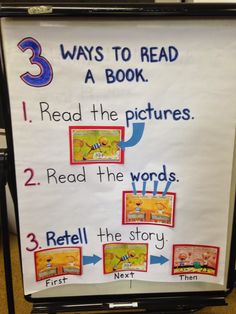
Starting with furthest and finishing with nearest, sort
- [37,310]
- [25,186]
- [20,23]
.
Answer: [37,310] → [25,186] → [20,23]

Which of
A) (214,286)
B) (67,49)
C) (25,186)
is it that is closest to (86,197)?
(25,186)

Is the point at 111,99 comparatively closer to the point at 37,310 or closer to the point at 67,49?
the point at 67,49

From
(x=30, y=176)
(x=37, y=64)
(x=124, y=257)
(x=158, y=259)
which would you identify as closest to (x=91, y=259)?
(x=124, y=257)

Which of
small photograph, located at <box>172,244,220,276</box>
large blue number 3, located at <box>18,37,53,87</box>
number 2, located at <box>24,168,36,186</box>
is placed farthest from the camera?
small photograph, located at <box>172,244,220,276</box>

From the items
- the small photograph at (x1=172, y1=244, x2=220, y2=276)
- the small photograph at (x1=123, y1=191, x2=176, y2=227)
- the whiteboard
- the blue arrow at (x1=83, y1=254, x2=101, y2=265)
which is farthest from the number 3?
the small photograph at (x1=172, y1=244, x2=220, y2=276)

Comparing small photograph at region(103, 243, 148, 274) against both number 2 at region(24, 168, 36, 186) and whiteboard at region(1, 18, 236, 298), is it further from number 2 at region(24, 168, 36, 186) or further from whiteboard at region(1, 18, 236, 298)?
number 2 at region(24, 168, 36, 186)

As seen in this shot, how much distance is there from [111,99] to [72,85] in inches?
4.1

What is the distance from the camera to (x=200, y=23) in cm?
89

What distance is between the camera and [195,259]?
1.10m

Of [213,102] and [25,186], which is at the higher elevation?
[213,102]

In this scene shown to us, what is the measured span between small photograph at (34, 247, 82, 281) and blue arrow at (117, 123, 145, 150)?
1.09 feet

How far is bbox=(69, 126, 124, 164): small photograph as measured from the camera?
967 mm

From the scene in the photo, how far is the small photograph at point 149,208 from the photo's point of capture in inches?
40.8

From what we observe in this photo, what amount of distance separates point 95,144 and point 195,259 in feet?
1.52
